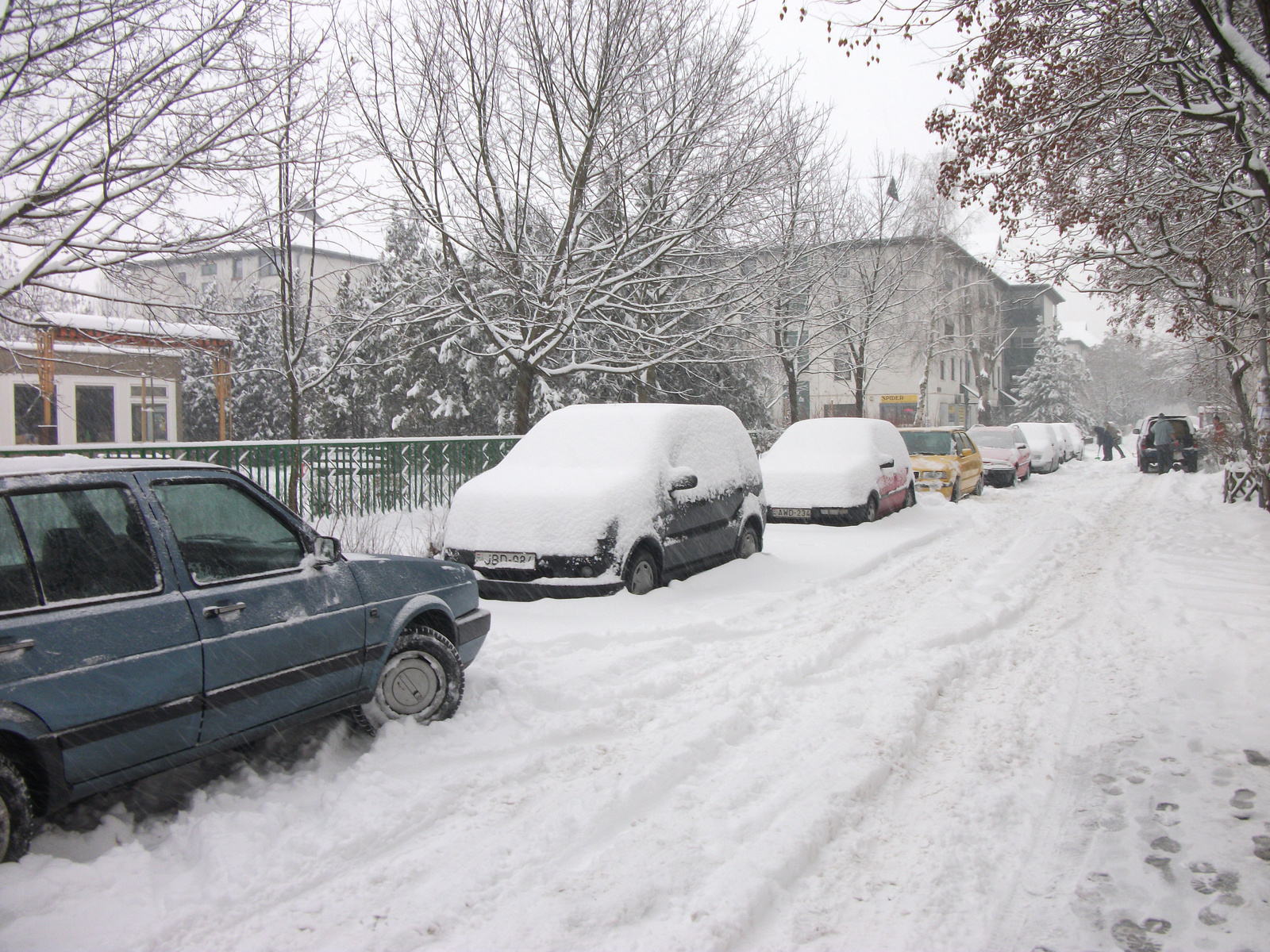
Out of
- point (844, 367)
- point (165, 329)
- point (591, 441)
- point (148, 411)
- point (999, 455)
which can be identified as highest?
point (844, 367)

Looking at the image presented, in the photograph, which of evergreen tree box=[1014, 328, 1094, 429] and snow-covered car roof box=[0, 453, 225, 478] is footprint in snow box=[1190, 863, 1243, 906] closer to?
snow-covered car roof box=[0, 453, 225, 478]

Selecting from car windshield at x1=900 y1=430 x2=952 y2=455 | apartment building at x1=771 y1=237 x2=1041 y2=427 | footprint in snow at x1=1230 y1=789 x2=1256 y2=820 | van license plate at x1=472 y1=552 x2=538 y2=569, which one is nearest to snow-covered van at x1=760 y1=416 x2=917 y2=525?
apartment building at x1=771 y1=237 x2=1041 y2=427

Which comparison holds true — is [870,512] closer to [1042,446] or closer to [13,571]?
[13,571]

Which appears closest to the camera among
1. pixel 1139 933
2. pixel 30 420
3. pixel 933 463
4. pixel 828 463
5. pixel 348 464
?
pixel 1139 933

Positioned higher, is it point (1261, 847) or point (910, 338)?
point (910, 338)

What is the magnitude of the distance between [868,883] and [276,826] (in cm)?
244

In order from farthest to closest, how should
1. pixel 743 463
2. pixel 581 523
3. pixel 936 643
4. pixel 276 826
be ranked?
pixel 743 463 → pixel 581 523 → pixel 936 643 → pixel 276 826

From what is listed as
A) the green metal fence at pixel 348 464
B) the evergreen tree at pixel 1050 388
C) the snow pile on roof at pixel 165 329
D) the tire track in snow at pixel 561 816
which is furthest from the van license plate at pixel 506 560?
the evergreen tree at pixel 1050 388

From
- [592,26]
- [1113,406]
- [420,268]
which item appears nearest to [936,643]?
[592,26]

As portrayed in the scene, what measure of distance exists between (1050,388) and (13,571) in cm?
6748

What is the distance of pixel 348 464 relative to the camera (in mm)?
11734

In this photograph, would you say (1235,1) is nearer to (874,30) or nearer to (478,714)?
(874,30)

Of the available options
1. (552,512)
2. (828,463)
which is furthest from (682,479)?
(828,463)

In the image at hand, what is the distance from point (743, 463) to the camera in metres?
10.5
